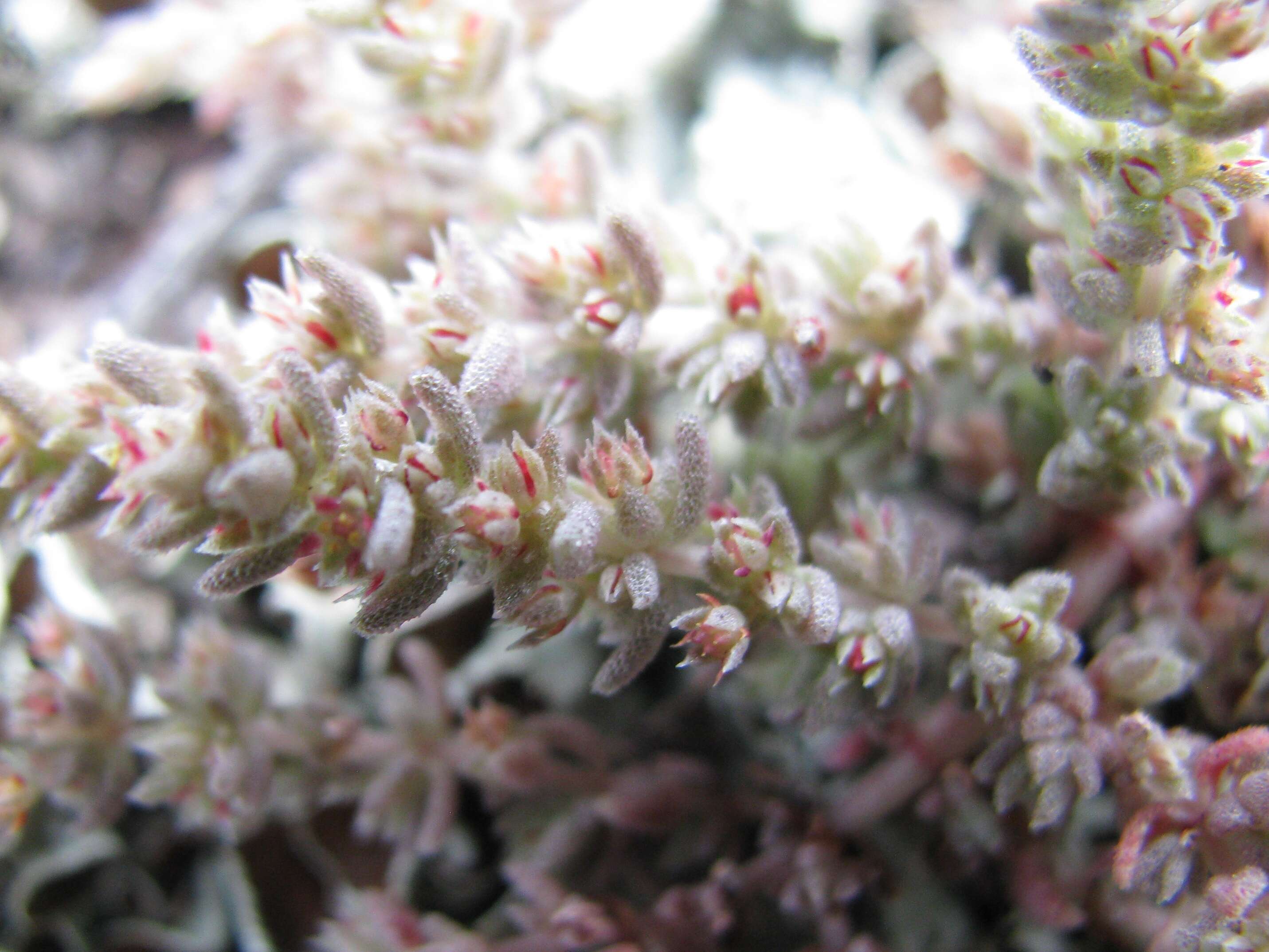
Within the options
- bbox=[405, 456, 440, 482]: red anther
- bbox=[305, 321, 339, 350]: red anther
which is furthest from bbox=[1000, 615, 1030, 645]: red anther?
bbox=[305, 321, 339, 350]: red anther

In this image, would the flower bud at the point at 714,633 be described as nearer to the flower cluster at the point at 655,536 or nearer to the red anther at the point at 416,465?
the flower cluster at the point at 655,536

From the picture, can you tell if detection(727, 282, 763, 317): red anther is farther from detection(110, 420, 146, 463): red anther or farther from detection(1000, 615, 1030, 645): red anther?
detection(110, 420, 146, 463): red anther

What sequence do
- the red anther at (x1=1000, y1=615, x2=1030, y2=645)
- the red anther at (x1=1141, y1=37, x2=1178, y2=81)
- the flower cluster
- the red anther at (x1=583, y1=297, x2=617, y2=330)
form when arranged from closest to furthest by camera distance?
the red anther at (x1=1141, y1=37, x2=1178, y2=81)
the flower cluster
the red anther at (x1=1000, y1=615, x2=1030, y2=645)
the red anther at (x1=583, y1=297, x2=617, y2=330)

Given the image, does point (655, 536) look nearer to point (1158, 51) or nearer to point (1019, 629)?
point (1019, 629)

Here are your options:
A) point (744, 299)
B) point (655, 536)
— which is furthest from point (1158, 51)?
point (655, 536)

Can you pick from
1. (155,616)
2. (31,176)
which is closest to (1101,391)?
(155,616)

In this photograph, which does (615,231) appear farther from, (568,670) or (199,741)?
(199,741)
